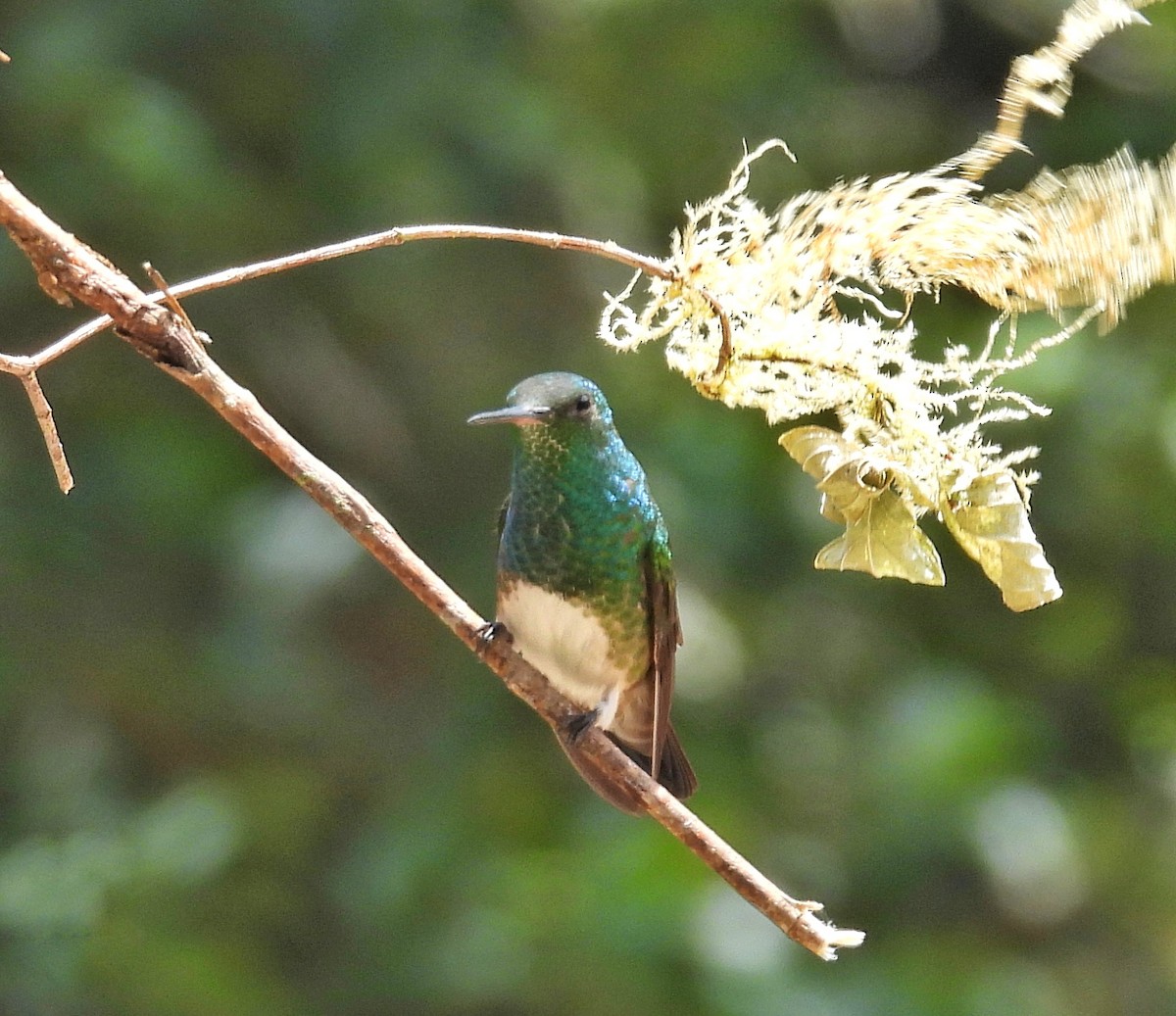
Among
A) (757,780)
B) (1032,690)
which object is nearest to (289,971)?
(757,780)

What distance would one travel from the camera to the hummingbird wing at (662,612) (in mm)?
2357

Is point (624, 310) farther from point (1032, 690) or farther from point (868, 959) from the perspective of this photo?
point (1032, 690)

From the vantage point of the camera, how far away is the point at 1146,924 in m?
4.82

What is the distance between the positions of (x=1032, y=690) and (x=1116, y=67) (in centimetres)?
197

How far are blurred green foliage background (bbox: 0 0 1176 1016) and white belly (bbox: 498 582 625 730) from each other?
1965 millimetres

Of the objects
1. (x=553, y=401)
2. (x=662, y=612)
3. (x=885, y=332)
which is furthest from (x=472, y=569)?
(x=885, y=332)

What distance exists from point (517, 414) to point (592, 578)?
1.75ft

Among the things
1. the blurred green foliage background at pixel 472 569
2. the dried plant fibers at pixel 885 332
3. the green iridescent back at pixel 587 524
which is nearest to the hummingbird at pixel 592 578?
the green iridescent back at pixel 587 524

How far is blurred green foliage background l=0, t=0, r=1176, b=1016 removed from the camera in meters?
4.61

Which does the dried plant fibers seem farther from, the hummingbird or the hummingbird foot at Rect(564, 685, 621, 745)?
the hummingbird foot at Rect(564, 685, 621, 745)

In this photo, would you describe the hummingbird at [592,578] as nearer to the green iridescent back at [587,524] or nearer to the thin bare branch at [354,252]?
the green iridescent back at [587,524]

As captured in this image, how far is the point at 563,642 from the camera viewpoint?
2.35 metres

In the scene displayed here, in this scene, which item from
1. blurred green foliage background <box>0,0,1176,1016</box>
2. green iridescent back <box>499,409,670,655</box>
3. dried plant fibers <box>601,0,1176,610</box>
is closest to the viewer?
dried plant fibers <box>601,0,1176,610</box>

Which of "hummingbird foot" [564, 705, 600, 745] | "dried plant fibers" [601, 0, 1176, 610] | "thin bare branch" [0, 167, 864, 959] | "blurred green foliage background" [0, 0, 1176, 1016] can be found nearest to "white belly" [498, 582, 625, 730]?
"hummingbird foot" [564, 705, 600, 745]
